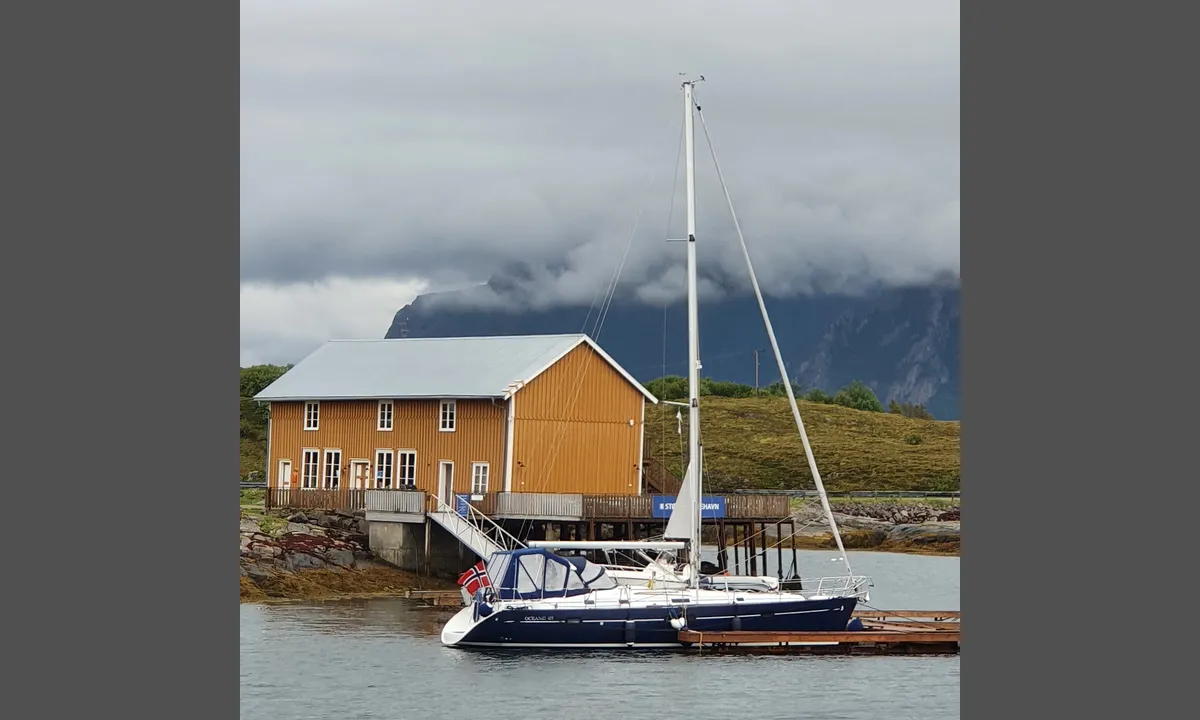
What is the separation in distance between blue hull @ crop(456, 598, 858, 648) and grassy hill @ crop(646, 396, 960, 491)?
51.0 meters

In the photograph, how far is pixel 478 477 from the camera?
50.6 meters

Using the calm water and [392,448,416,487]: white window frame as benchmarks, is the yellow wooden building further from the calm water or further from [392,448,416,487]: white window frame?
the calm water

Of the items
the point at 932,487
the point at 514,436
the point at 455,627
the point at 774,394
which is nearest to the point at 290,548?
the point at 514,436

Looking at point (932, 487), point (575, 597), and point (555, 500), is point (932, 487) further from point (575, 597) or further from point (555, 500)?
point (575, 597)

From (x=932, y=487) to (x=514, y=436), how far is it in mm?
52638

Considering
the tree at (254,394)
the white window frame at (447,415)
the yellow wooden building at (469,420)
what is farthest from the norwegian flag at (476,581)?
the tree at (254,394)

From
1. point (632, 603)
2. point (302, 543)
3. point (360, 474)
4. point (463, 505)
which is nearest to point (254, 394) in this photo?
point (360, 474)

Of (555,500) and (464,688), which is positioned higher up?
(555,500)

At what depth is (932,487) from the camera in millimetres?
98188

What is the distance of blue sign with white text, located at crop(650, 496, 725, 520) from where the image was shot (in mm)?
44769

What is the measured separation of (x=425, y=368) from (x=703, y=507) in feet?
40.6

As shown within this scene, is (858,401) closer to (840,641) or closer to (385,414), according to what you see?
(385,414)

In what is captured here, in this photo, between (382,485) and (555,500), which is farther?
(382,485)

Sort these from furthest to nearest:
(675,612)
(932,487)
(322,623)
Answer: (932,487) < (322,623) < (675,612)
